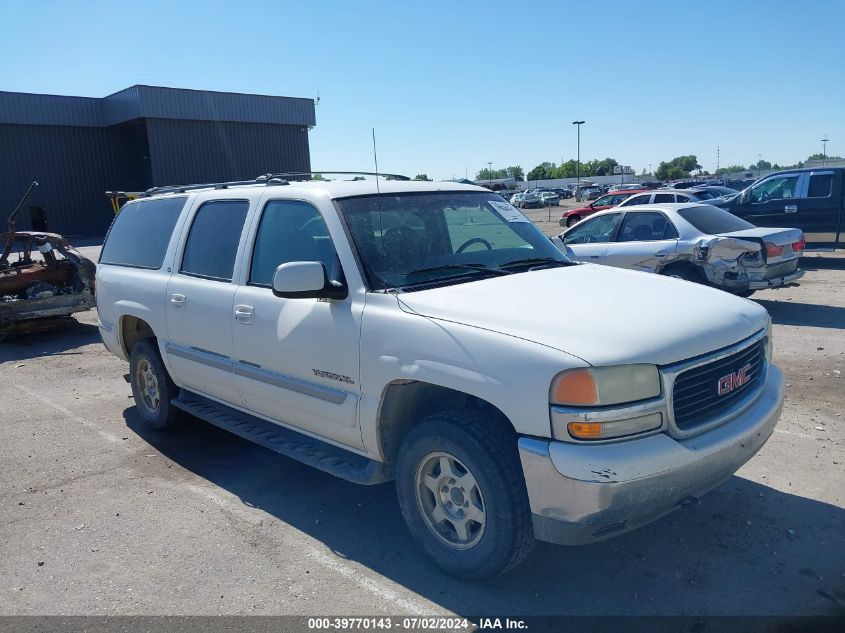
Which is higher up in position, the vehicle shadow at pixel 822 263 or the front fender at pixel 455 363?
the front fender at pixel 455 363

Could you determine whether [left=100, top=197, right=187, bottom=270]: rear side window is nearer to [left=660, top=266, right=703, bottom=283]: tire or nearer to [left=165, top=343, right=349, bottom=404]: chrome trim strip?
[left=165, top=343, right=349, bottom=404]: chrome trim strip

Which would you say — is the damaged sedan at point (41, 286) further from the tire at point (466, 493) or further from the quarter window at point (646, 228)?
the tire at point (466, 493)

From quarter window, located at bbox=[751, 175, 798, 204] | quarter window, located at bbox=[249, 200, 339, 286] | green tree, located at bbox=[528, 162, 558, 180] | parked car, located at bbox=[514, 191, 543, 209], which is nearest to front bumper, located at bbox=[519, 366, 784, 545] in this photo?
quarter window, located at bbox=[249, 200, 339, 286]

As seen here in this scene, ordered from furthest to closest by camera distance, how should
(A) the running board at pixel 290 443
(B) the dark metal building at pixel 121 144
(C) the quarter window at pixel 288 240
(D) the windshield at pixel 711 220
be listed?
(B) the dark metal building at pixel 121 144
(D) the windshield at pixel 711 220
(C) the quarter window at pixel 288 240
(A) the running board at pixel 290 443

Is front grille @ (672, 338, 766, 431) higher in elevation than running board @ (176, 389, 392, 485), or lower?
higher

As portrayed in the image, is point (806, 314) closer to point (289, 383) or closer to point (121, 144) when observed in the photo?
point (289, 383)

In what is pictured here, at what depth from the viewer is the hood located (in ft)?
9.71

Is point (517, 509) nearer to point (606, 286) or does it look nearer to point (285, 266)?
point (606, 286)

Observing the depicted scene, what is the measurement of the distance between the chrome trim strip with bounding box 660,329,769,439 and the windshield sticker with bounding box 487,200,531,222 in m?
1.77

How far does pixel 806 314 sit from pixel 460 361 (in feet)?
27.4

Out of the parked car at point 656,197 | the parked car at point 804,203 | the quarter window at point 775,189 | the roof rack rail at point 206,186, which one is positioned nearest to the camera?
the roof rack rail at point 206,186

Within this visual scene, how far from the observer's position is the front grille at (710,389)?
3055 mm

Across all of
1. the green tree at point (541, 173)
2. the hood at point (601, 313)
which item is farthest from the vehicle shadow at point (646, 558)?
the green tree at point (541, 173)

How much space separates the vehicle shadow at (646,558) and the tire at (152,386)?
3.96ft
